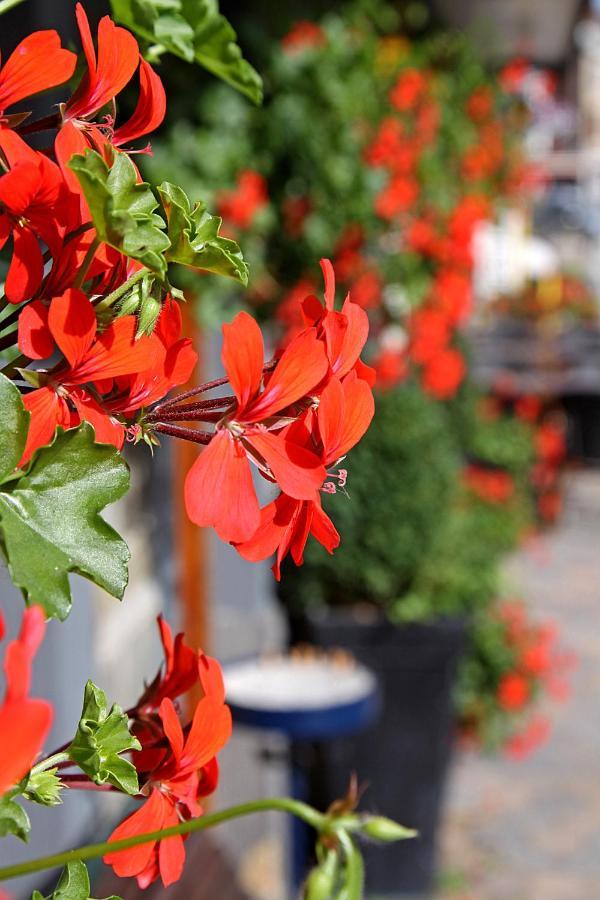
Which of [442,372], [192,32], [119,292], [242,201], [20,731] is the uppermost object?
[242,201]

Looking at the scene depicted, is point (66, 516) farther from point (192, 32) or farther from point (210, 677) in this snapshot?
point (192, 32)

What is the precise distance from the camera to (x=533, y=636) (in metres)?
4.96

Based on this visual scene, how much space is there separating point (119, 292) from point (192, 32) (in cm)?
31

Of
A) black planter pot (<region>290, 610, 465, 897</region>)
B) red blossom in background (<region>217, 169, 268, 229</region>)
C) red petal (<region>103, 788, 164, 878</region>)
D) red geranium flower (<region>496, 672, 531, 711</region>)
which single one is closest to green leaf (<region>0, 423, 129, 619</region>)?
red petal (<region>103, 788, 164, 878</region>)

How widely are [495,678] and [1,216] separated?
4.50 meters

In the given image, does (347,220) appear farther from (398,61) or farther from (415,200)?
(398,61)

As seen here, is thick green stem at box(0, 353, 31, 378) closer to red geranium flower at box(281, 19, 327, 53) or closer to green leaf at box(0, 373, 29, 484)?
green leaf at box(0, 373, 29, 484)

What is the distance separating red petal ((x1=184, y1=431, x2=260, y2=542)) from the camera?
435 mm

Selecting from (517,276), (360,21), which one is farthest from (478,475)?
(517,276)

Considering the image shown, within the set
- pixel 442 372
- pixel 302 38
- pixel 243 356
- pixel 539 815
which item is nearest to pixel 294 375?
pixel 243 356

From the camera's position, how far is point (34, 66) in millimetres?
446

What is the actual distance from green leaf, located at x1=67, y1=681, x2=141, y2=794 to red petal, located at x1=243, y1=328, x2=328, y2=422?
5.1 inches

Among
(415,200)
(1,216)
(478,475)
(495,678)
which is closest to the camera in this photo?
(1,216)

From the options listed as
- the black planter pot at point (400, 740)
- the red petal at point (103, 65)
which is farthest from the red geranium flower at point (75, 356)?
the black planter pot at point (400, 740)
